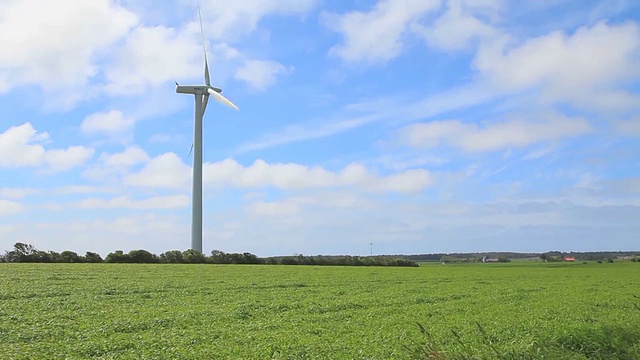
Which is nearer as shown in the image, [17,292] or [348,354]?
[348,354]

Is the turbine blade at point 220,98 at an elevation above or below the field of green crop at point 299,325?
above

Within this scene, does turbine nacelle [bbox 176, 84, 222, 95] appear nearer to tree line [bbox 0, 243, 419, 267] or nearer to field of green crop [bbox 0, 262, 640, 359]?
tree line [bbox 0, 243, 419, 267]

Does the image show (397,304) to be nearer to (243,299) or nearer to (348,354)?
(243,299)

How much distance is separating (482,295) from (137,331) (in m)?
17.6

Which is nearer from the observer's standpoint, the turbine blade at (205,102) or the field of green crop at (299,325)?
the field of green crop at (299,325)

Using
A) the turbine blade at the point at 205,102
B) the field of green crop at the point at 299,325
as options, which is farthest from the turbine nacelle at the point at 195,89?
the field of green crop at the point at 299,325

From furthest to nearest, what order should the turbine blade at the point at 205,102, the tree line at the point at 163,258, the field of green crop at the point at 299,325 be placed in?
the turbine blade at the point at 205,102, the tree line at the point at 163,258, the field of green crop at the point at 299,325

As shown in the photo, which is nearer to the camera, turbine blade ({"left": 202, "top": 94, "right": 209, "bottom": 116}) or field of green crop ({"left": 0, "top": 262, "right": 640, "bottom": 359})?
field of green crop ({"left": 0, "top": 262, "right": 640, "bottom": 359})

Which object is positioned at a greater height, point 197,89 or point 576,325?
point 197,89

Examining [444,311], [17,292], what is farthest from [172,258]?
[444,311]

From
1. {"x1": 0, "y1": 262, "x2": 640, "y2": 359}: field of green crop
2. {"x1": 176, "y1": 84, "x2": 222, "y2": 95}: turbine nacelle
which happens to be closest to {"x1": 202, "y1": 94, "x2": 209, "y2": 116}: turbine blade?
{"x1": 176, "y1": 84, "x2": 222, "y2": 95}: turbine nacelle

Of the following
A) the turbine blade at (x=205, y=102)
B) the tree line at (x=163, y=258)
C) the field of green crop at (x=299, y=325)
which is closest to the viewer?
the field of green crop at (x=299, y=325)

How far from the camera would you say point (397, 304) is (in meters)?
22.7

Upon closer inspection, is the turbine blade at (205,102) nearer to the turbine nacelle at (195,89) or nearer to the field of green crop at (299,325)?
the turbine nacelle at (195,89)
